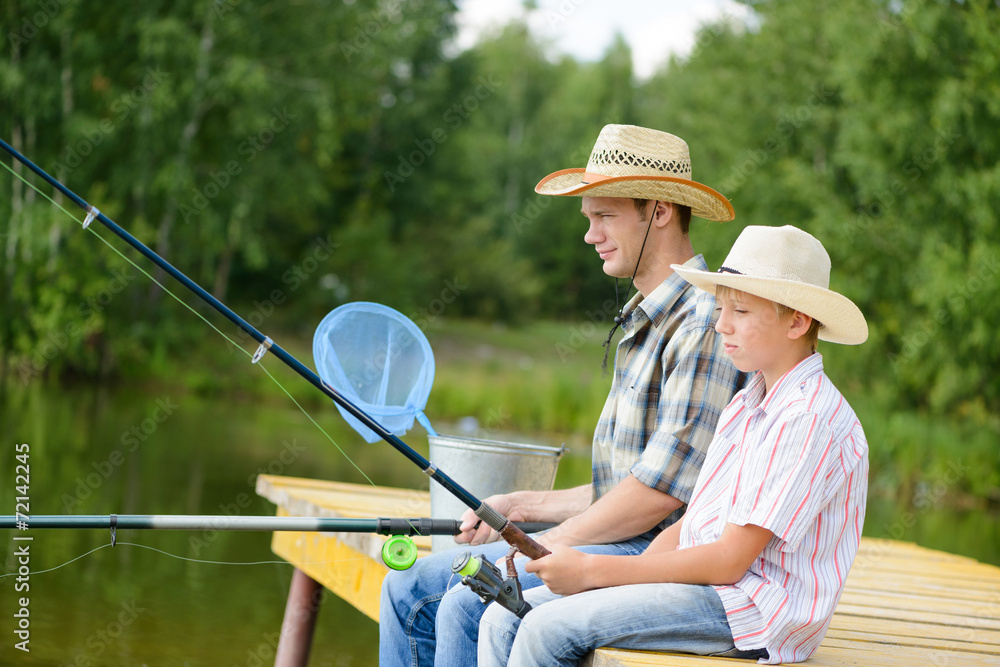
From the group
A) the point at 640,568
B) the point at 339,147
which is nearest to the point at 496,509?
the point at 640,568

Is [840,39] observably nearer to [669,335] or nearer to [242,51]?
[242,51]

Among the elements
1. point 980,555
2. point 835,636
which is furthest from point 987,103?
point 835,636

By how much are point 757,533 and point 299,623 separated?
2421mm

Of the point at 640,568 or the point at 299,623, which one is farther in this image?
the point at 299,623

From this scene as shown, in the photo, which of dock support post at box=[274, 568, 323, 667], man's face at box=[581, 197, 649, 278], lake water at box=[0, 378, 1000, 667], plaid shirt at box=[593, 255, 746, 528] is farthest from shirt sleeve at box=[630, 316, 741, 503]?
dock support post at box=[274, 568, 323, 667]

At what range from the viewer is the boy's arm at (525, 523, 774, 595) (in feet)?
6.00

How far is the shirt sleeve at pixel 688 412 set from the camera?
2131 millimetres

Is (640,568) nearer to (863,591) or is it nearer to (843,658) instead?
(843,658)

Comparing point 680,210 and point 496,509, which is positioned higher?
point 680,210

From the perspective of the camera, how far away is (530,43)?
105ft

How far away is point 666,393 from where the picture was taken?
7.20 feet

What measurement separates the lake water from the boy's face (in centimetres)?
168

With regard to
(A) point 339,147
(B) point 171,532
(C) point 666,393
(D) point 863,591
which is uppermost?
(A) point 339,147

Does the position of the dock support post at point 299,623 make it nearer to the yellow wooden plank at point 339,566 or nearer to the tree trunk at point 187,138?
the yellow wooden plank at point 339,566
